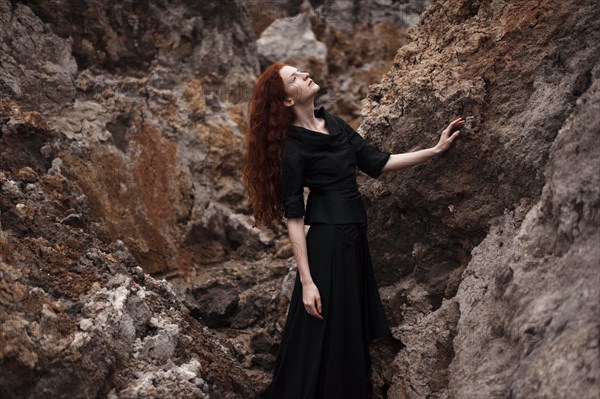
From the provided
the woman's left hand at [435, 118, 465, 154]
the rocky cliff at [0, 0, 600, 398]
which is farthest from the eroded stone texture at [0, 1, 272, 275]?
the woman's left hand at [435, 118, 465, 154]

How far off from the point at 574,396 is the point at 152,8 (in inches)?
183

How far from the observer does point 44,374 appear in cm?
290

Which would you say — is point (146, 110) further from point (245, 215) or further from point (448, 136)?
point (448, 136)

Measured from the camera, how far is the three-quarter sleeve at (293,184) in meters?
3.39

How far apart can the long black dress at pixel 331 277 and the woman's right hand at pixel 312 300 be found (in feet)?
0.14

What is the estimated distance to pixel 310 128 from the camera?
354 centimetres

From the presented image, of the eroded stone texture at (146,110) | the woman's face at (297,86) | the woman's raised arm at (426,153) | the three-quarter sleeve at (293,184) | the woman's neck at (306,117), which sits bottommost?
the three-quarter sleeve at (293,184)

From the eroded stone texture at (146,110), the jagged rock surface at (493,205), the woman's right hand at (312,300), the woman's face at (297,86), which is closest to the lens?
the jagged rock surface at (493,205)

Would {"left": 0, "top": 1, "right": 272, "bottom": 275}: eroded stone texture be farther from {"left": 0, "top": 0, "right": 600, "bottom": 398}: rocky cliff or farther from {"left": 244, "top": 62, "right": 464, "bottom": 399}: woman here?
{"left": 244, "top": 62, "right": 464, "bottom": 399}: woman

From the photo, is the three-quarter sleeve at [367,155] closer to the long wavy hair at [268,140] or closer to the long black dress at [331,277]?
the long black dress at [331,277]

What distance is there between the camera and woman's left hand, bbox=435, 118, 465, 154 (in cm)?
349

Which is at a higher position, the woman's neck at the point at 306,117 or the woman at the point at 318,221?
the woman's neck at the point at 306,117

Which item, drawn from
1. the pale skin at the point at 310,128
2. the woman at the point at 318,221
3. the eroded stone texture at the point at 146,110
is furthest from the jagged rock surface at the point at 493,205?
the eroded stone texture at the point at 146,110

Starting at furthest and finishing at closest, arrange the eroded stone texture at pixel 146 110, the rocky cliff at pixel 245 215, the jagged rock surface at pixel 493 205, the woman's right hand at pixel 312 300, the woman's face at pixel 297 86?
1. the eroded stone texture at pixel 146 110
2. the woman's face at pixel 297 86
3. the woman's right hand at pixel 312 300
4. the rocky cliff at pixel 245 215
5. the jagged rock surface at pixel 493 205
